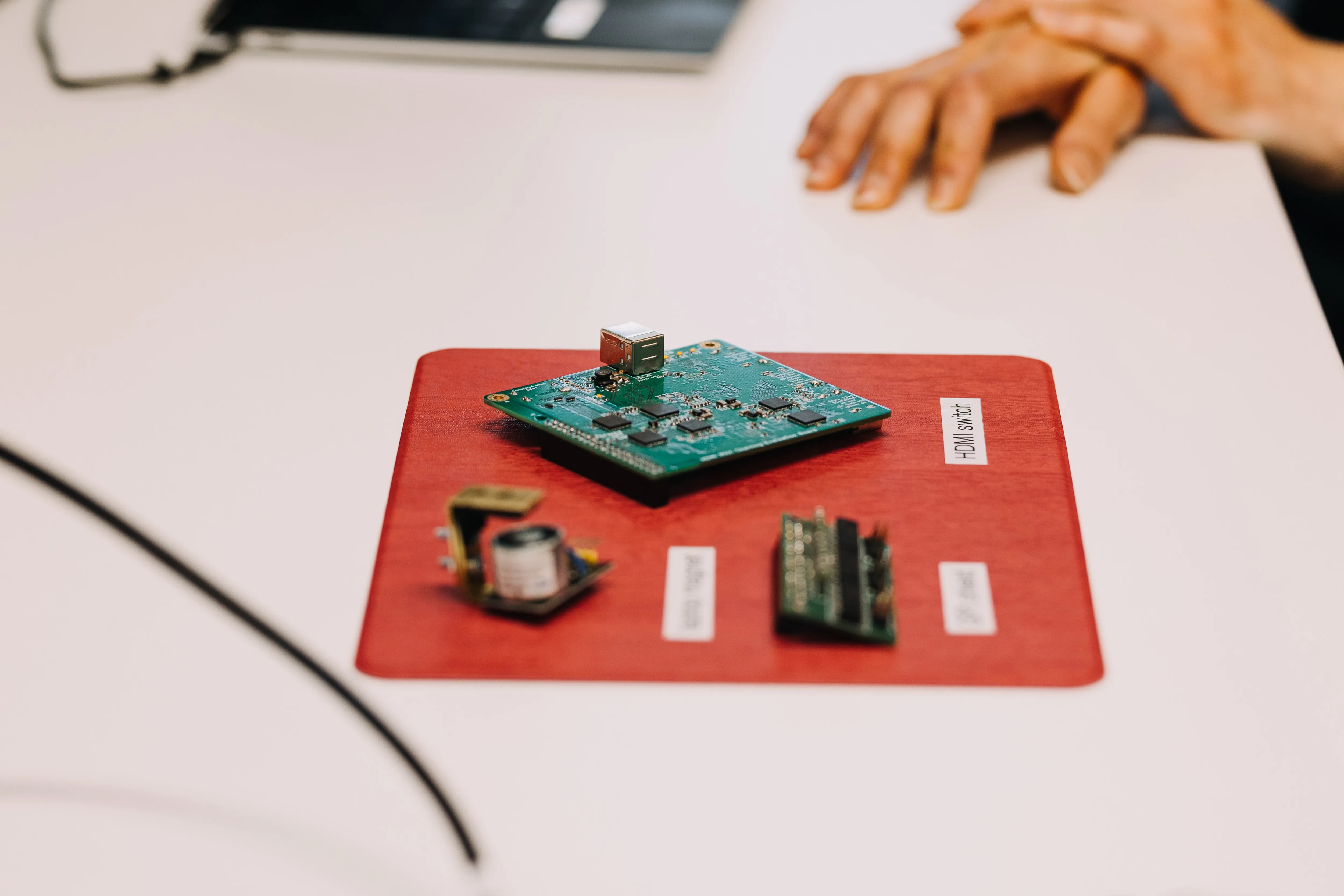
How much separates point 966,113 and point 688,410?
0.54 meters

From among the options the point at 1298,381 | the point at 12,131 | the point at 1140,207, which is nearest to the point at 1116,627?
the point at 1298,381

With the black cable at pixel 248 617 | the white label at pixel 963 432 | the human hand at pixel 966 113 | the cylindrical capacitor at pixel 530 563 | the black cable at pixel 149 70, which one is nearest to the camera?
the black cable at pixel 248 617

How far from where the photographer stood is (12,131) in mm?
1182

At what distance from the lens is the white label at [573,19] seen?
1339mm

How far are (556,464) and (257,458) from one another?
20 cm

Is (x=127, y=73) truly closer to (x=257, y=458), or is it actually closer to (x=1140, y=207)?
Result: (x=257, y=458)

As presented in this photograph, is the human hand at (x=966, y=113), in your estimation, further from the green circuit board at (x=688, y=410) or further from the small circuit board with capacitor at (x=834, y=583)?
the small circuit board with capacitor at (x=834, y=583)

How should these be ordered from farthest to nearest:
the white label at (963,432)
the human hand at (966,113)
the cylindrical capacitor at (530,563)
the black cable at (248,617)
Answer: the human hand at (966,113), the white label at (963,432), the cylindrical capacitor at (530,563), the black cable at (248,617)

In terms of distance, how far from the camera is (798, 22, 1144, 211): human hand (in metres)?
1.08

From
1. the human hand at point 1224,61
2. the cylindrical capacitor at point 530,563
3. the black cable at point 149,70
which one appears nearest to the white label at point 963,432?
the cylindrical capacitor at point 530,563

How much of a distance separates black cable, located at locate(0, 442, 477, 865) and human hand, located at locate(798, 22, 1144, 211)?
0.71 meters

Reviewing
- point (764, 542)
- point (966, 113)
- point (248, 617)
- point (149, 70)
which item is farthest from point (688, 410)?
point (149, 70)

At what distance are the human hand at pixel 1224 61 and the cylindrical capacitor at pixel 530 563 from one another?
0.85m

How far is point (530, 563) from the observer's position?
587 millimetres
